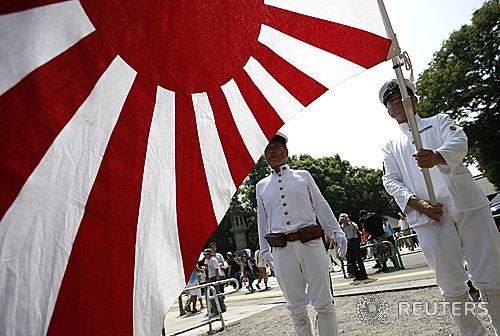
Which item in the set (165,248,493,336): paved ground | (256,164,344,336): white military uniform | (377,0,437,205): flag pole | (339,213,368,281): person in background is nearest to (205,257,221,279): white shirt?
(165,248,493,336): paved ground

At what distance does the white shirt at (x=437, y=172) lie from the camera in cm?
245

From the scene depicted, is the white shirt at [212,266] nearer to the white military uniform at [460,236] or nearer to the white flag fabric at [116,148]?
the white military uniform at [460,236]

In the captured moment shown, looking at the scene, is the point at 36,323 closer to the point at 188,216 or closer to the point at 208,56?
the point at 188,216

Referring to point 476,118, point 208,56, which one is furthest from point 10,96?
point 476,118

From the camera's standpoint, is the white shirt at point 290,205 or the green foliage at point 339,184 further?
the green foliage at point 339,184

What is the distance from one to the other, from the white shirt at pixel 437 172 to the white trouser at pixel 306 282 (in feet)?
2.63

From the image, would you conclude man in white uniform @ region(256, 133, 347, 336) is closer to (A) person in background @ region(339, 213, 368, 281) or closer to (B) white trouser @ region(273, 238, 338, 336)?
(B) white trouser @ region(273, 238, 338, 336)

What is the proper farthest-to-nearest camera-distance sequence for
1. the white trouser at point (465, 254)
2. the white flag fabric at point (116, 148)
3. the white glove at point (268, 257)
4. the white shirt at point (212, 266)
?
1. the white shirt at point (212, 266)
2. the white glove at point (268, 257)
3. the white trouser at point (465, 254)
4. the white flag fabric at point (116, 148)

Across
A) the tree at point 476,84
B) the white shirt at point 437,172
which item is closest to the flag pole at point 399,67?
the white shirt at point 437,172

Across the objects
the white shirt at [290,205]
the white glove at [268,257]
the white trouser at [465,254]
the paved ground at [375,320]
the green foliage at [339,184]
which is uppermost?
the green foliage at [339,184]

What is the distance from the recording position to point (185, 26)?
1.58 meters

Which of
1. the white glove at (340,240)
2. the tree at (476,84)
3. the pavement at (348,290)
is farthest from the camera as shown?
the tree at (476,84)

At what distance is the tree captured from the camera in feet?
87.0

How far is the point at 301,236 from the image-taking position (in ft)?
10.2
